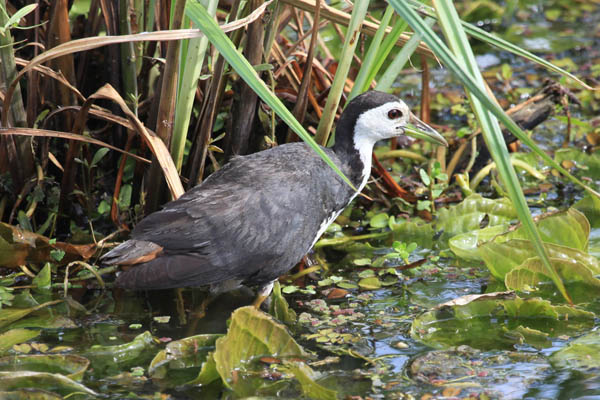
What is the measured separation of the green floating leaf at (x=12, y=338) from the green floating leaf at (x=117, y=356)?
230 millimetres

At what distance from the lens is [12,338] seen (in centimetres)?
285

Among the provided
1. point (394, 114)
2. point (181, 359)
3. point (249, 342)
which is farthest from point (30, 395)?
point (394, 114)

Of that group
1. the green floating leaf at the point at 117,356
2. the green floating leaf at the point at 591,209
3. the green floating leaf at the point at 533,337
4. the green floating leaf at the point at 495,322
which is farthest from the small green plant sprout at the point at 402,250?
the green floating leaf at the point at 117,356

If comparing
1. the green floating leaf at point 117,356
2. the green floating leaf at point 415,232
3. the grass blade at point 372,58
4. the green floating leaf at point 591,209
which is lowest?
A: the green floating leaf at point 117,356

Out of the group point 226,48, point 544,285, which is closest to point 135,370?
point 226,48

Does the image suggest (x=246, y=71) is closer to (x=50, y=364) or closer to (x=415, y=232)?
(x=50, y=364)

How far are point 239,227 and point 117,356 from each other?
0.65 meters

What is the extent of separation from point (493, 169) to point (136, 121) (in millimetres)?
2070

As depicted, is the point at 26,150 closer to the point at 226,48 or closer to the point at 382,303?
the point at 226,48

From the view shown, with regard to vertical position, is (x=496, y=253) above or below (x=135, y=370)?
above

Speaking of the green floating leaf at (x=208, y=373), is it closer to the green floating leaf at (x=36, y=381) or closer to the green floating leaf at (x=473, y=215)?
the green floating leaf at (x=36, y=381)

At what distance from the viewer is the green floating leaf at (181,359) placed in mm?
2762

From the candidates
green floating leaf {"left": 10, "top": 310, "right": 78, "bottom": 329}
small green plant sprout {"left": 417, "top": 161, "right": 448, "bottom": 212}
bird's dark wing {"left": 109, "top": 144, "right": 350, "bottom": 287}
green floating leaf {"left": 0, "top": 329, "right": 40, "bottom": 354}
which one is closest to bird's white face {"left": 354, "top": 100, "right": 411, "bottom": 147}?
bird's dark wing {"left": 109, "top": 144, "right": 350, "bottom": 287}

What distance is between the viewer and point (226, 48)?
2508 mm
